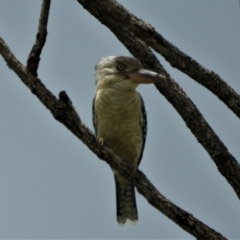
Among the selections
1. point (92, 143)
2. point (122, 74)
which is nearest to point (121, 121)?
point (122, 74)

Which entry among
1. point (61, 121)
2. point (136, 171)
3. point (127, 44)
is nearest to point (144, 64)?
point (127, 44)

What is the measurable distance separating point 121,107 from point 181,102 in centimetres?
86

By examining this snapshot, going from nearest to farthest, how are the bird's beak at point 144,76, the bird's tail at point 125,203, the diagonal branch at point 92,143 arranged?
the diagonal branch at point 92,143 < the bird's beak at point 144,76 < the bird's tail at point 125,203

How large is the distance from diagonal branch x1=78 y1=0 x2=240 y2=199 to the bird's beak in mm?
209

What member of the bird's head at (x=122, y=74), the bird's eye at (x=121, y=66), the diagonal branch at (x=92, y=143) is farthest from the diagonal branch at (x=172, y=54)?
the diagonal branch at (x=92, y=143)

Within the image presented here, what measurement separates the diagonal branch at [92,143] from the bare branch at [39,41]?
0.08 meters

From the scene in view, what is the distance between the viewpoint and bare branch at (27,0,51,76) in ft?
19.4

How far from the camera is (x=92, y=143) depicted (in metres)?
6.09

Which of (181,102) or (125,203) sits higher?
(181,102)

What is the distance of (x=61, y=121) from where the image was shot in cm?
582

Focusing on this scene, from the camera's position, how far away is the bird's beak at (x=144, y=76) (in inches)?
278

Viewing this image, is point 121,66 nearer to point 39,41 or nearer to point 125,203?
point 39,41

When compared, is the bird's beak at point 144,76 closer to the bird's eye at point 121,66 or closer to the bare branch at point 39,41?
the bird's eye at point 121,66

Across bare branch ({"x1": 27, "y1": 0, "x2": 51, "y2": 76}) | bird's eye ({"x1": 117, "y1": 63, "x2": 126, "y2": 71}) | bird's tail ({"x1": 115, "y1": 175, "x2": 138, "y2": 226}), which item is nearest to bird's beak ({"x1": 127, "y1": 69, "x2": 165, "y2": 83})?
bird's eye ({"x1": 117, "y1": 63, "x2": 126, "y2": 71})
